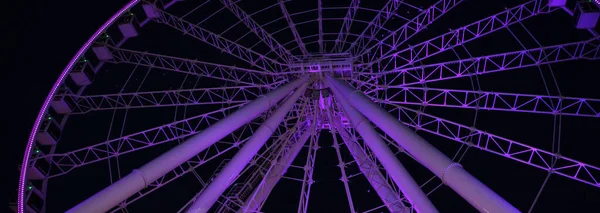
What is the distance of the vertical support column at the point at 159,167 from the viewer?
15758mm

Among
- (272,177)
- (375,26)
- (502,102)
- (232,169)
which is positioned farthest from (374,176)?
(502,102)

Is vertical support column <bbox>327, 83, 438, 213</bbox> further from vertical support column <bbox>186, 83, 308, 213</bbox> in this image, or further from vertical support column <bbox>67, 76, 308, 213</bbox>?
vertical support column <bbox>67, 76, 308, 213</bbox>

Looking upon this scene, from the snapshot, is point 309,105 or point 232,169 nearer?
point 232,169

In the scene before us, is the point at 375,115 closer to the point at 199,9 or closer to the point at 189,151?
the point at 189,151

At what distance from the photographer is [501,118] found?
113 feet

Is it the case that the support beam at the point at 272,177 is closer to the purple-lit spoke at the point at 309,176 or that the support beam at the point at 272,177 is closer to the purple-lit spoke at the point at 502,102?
the purple-lit spoke at the point at 309,176

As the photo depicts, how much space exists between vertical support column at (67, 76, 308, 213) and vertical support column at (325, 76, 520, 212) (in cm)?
421

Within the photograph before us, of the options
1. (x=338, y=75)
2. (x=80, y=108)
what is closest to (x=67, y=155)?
(x=80, y=108)

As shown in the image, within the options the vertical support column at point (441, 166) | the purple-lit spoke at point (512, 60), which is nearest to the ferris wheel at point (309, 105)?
the vertical support column at point (441, 166)

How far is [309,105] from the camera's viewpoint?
28.2m

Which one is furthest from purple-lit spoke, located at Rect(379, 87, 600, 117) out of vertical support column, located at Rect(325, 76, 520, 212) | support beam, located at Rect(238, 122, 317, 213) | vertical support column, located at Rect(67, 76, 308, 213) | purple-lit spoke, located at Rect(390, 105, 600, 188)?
vertical support column, located at Rect(67, 76, 308, 213)

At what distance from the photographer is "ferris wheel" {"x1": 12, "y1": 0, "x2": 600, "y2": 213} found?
19.8 m

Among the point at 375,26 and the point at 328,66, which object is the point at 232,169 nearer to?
the point at 328,66

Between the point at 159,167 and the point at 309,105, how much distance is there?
→ 12.4 meters
